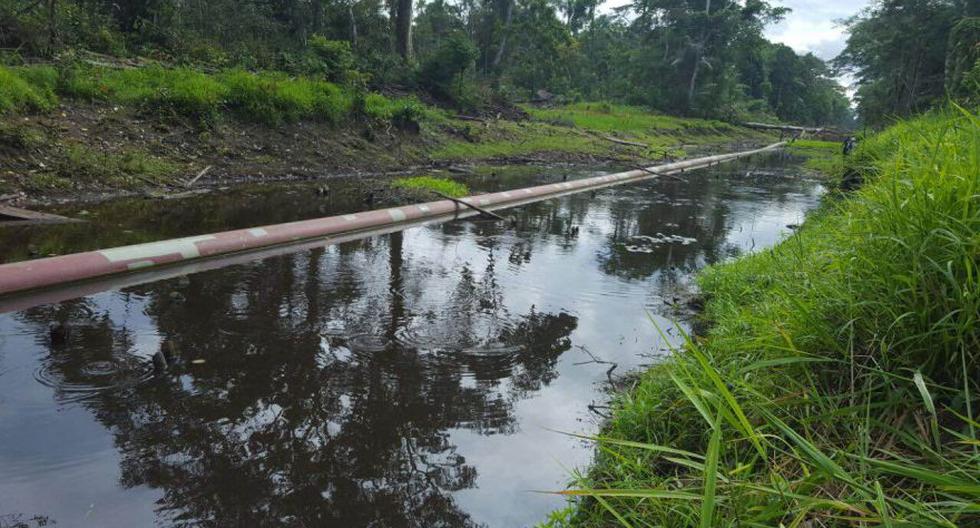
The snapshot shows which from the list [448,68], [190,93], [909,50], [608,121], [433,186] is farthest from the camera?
[909,50]

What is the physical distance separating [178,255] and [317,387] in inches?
102

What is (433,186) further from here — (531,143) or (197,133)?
(531,143)

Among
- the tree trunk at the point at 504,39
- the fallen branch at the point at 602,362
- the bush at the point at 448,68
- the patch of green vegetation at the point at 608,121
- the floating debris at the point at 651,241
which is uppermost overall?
the tree trunk at the point at 504,39

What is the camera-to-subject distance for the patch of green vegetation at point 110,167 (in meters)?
7.35

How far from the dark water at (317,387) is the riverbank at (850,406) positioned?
0.54 meters

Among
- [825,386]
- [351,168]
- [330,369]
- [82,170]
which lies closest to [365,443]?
[330,369]

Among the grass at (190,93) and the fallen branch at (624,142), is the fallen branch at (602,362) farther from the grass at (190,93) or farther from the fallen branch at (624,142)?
the fallen branch at (624,142)

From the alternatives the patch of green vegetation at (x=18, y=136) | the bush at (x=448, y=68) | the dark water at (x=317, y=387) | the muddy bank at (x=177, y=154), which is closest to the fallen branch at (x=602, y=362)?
the dark water at (x=317, y=387)

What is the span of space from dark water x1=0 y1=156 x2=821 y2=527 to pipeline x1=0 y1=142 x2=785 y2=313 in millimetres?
264

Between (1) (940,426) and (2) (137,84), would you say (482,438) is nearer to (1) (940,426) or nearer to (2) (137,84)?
(1) (940,426)

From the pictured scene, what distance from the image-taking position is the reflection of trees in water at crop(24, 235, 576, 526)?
2.24 meters

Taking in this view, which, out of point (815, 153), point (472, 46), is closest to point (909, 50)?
point (815, 153)

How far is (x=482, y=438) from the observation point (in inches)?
109

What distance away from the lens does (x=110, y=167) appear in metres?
7.75
